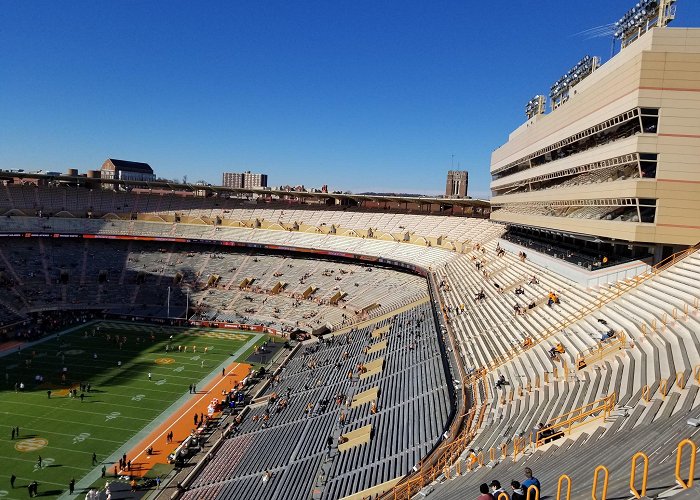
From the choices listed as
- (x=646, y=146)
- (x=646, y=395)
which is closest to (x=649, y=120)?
(x=646, y=146)

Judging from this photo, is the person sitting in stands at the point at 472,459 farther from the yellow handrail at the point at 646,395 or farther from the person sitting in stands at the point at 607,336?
the person sitting in stands at the point at 607,336

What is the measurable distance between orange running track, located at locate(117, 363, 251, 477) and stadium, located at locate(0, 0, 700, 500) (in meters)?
0.12

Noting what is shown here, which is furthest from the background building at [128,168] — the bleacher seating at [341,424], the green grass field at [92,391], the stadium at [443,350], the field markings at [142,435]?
the bleacher seating at [341,424]

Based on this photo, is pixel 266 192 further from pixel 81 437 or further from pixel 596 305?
pixel 596 305

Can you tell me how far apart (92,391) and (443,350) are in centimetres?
2186

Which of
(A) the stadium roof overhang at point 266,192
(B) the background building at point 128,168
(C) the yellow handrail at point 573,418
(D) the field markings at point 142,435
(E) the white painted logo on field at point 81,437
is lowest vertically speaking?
(D) the field markings at point 142,435

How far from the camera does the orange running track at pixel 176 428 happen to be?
22.0 meters

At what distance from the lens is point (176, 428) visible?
2541cm

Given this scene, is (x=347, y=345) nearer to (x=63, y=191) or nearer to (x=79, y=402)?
(x=79, y=402)

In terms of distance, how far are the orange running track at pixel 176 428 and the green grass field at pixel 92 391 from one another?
2.02 feet

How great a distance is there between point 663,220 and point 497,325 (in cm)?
771

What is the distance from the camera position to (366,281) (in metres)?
47.9

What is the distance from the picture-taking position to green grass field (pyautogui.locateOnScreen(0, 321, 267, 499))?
2162cm

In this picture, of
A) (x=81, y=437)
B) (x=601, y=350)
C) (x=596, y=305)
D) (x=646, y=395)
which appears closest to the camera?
(x=646, y=395)
